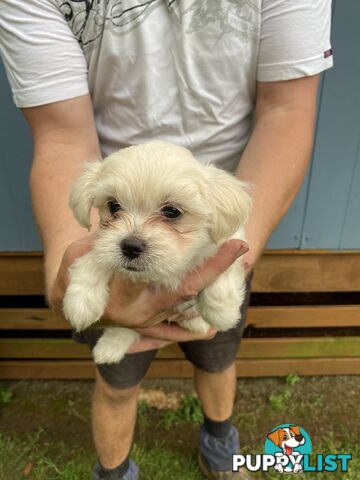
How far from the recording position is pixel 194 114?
72.7 inches

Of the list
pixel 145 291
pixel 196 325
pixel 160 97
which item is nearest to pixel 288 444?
pixel 196 325

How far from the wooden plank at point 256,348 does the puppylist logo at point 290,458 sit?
51 cm

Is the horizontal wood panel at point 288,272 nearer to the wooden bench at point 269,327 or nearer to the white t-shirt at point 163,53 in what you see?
the wooden bench at point 269,327

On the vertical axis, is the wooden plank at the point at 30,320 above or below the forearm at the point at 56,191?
below

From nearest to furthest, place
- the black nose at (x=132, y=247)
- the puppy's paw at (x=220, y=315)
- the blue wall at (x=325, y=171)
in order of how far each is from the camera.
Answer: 1. the black nose at (x=132, y=247)
2. the puppy's paw at (x=220, y=315)
3. the blue wall at (x=325, y=171)

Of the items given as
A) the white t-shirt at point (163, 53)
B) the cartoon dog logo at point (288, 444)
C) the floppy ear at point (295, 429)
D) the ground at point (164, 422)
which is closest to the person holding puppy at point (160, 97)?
the white t-shirt at point (163, 53)

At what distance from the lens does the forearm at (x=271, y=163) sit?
1.83 meters

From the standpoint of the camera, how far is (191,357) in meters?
2.26

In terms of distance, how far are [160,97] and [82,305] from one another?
87cm

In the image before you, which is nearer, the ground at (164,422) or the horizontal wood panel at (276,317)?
the ground at (164,422)

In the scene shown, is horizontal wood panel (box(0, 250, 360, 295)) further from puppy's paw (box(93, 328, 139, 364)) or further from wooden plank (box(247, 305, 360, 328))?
puppy's paw (box(93, 328, 139, 364))

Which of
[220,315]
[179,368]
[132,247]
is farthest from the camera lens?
[179,368]

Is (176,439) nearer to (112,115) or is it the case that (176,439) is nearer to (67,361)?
(67,361)

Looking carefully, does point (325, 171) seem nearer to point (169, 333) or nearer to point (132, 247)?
point (169, 333)
